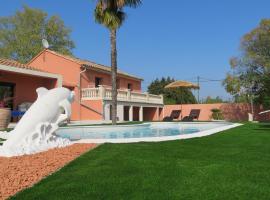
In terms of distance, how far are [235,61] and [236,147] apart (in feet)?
68.5

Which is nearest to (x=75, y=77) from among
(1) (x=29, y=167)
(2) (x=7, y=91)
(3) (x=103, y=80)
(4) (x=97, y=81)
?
(4) (x=97, y=81)

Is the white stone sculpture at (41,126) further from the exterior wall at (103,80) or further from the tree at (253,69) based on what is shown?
the tree at (253,69)

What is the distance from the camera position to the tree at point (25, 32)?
39.9 meters

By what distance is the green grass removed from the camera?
3.89 metres

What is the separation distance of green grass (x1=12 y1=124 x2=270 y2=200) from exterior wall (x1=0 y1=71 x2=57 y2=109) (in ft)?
45.6

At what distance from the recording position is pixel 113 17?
1717cm

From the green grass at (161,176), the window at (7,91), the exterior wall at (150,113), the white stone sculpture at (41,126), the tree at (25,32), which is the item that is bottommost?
the green grass at (161,176)

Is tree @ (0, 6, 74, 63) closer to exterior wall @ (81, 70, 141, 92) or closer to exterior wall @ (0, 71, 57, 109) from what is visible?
exterior wall @ (81, 70, 141, 92)

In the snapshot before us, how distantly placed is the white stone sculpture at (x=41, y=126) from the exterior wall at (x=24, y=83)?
11.8 meters

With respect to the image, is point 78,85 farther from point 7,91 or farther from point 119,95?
point 7,91

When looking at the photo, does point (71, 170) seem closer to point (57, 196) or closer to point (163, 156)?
point (57, 196)

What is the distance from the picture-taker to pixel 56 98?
25.7 feet

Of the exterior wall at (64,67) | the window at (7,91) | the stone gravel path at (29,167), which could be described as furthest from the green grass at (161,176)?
the exterior wall at (64,67)

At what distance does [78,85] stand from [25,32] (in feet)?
64.5
